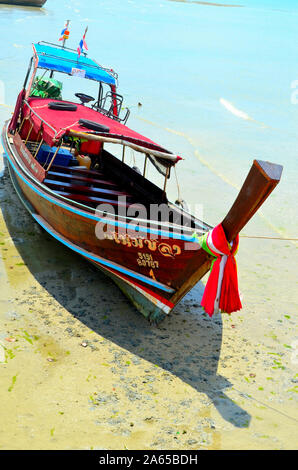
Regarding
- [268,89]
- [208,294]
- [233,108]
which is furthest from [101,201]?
[268,89]

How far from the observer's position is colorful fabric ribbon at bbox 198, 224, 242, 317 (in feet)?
17.7

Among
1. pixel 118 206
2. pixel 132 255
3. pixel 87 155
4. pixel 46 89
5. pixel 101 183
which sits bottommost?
pixel 132 255

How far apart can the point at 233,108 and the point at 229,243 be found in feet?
48.8

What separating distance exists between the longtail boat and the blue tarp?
0.02 m

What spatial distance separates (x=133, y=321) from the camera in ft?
21.1

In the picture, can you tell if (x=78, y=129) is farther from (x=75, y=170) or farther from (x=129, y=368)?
(x=129, y=368)

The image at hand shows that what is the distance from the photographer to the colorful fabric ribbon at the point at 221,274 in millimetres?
5410

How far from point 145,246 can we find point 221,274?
998mm

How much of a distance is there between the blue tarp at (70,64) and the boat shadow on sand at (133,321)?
10.9 ft

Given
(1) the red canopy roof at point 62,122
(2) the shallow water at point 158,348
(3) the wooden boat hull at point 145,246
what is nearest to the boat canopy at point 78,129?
(1) the red canopy roof at point 62,122

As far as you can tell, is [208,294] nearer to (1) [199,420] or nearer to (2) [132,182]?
(1) [199,420]

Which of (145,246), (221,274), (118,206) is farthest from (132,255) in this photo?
(118,206)

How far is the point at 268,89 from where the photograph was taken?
927 inches

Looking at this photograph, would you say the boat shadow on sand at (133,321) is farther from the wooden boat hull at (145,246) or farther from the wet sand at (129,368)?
the wooden boat hull at (145,246)
